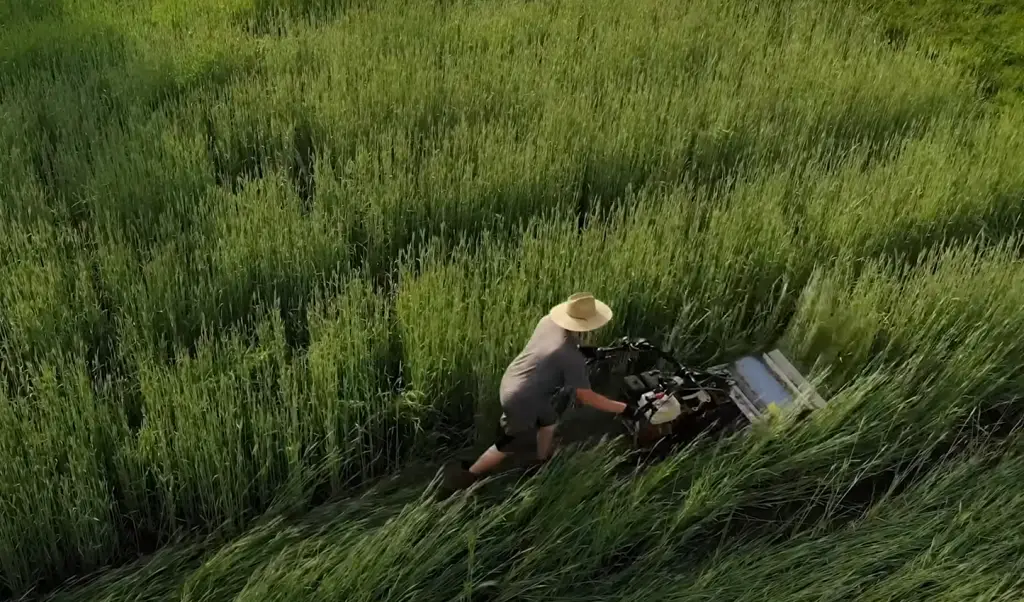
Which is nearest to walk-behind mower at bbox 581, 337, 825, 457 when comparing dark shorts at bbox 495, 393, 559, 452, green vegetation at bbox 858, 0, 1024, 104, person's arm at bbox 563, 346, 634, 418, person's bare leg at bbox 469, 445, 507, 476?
person's arm at bbox 563, 346, 634, 418

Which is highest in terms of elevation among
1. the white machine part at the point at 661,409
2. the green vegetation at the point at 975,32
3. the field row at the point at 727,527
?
the green vegetation at the point at 975,32

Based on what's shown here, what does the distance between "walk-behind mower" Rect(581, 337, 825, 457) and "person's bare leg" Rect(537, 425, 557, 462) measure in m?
0.31

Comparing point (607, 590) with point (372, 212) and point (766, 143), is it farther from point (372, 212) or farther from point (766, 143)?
point (766, 143)

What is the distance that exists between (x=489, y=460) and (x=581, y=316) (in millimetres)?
615

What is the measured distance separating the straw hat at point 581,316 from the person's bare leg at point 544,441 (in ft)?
1.23

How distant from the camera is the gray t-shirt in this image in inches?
103

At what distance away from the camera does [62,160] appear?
404 cm

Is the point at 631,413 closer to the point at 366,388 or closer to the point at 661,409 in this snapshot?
the point at 661,409

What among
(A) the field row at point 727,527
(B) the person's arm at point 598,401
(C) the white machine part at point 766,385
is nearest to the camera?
(A) the field row at point 727,527

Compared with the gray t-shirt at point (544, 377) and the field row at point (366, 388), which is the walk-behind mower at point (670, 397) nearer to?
the gray t-shirt at point (544, 377)

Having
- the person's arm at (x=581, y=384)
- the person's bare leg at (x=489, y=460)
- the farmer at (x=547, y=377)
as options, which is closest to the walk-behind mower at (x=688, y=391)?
the person's arm at (x=581, y=384)

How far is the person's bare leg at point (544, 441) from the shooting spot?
2699 mm

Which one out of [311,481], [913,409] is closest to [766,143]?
[913,409]

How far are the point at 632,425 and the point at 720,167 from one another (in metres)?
2.20
